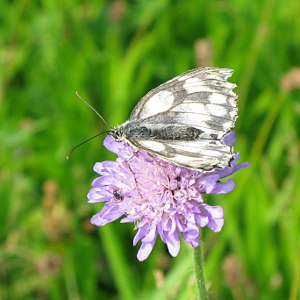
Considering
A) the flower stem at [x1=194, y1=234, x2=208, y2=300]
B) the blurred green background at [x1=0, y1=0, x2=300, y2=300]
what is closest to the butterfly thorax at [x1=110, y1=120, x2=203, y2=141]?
the flower stem at [x1=194, y1=234, x2=208, y2=300]

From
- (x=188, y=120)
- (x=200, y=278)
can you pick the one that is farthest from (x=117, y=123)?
(x=200, y=278)

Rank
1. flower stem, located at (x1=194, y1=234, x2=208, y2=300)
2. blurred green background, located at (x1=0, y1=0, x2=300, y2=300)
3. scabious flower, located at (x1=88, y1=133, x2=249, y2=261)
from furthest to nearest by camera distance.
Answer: blurred green background, located at (x1=0, y1=0, x2=300, y2=300) < scabious flower, located at (x1=88, y1=133, x2=249, y2=261) < flower stem, located at (x1=194, y1=234, x2=208, y2=300)

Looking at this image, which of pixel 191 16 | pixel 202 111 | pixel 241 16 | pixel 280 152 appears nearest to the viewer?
pixel 202 111

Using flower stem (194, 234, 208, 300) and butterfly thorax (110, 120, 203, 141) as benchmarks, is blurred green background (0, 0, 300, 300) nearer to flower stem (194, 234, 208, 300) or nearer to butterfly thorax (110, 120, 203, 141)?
flower stem (194, 234, 208, 300)

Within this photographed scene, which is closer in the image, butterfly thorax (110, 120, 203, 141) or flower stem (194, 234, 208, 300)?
flower stem (194, 234, 208, 300)

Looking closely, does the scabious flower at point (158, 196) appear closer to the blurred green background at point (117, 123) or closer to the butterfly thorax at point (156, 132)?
the butterfly thorax at point (156, 132)

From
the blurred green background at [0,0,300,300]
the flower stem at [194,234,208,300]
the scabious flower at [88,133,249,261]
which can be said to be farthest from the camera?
the blurred green background at [0,0,300,300]

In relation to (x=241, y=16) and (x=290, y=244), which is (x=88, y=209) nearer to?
(x=290, y=244)

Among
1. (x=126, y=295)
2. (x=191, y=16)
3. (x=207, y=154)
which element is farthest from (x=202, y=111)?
(x=191, y=16)

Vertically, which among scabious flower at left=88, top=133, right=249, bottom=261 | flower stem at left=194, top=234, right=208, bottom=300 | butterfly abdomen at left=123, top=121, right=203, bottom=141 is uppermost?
butterfly abdomen at left=123, top=121, right=203, bottom=141
